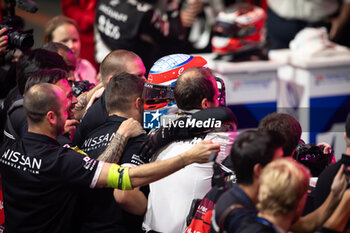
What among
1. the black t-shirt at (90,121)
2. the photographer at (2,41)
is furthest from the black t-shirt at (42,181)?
the photographer at (2,41)

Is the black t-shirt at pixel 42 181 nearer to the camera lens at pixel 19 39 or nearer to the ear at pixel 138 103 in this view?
the ear at pixel 138 103

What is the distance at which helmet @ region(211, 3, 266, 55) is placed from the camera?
5918 millimetres

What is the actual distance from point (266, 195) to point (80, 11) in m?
4.92

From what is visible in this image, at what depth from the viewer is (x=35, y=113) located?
2.82m

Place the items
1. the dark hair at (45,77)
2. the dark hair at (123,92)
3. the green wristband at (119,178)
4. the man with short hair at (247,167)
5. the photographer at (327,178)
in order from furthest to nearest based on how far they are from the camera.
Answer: the dark hair at (45,77) → the dark hair at (123,92) → the green wristband at (119,178) → the photographer at (327,178) → the man with short hair at (247,167)

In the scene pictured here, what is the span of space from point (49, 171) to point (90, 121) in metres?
0.68

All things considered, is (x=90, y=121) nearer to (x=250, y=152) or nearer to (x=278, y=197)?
(x=250, y=152)

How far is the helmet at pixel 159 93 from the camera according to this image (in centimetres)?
307

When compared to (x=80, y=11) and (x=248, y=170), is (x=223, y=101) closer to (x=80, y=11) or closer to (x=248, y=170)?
(x=248, y=170)

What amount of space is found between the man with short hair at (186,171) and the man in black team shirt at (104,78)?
0.63 meters

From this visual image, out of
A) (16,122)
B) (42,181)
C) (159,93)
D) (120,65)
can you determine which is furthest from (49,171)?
(120,65)

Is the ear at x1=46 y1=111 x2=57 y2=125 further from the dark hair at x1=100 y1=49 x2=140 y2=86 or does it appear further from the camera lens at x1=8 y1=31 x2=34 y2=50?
the camera lens at x1=8 y1=31 x2=34 y2=50

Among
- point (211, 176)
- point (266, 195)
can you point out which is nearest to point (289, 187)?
point (266, 195)

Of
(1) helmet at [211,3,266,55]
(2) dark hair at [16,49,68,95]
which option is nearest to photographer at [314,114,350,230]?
(2) dark hair at [16,49,68,95]
